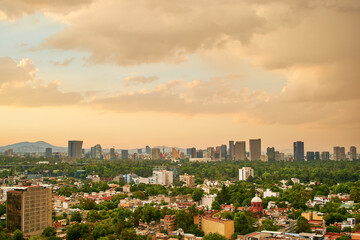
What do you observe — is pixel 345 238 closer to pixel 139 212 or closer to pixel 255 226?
pixel 255 226

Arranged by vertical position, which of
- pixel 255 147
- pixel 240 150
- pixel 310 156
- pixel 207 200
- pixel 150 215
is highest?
pixel 255 147

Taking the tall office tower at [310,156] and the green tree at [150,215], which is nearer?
the green tree at [150,215]

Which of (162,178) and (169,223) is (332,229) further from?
(162,178)

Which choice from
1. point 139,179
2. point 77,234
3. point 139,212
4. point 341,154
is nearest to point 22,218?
point 77,234

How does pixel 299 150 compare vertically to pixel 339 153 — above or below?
above

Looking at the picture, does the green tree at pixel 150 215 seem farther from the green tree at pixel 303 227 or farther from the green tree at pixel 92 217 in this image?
the green tree at pixel 303 227

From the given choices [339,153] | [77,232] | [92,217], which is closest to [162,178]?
[92,217]

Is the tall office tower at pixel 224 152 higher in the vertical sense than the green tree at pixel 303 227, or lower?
higher

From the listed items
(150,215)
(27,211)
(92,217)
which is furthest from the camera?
(92,217)

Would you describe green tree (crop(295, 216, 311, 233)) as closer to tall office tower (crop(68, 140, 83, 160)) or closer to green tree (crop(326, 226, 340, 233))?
green tree (crop(326, 226, 340, 233))

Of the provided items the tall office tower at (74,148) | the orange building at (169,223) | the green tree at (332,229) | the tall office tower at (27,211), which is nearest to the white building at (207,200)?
the orange building at (169,223)
